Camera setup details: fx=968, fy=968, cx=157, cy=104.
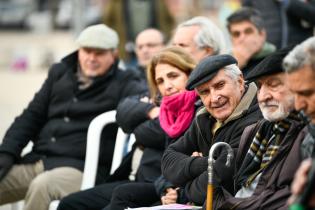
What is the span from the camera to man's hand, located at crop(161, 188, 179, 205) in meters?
6.18

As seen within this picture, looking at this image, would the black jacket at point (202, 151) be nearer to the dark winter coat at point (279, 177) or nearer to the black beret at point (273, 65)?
the dark winter coat at point (279, 177)

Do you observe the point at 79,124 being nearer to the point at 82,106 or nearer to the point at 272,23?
the point at 82,106

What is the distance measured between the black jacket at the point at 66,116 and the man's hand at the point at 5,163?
44 mm

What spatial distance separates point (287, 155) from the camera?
4.95m

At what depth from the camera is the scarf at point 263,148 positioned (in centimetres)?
508

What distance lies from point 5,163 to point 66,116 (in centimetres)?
62

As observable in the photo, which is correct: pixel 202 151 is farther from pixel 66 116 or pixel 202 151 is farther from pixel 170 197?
pixel 66 116

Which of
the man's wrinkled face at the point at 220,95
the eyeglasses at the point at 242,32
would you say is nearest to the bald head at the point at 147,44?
the eyeglasses at the point at 242,32

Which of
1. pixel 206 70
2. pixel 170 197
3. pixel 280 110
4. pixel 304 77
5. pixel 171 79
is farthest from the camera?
pixel 171 79

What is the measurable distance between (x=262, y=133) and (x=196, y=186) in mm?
636

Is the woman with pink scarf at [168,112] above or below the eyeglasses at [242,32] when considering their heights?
below

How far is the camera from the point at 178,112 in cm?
644

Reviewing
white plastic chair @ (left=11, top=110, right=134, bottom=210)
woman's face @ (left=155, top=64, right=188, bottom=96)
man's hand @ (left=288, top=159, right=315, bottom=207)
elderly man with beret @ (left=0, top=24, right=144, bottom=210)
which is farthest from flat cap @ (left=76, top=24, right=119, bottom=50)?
man's hand @ (left=288, top=159, right=315, bottom=207)

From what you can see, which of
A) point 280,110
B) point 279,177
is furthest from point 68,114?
point 279,177
